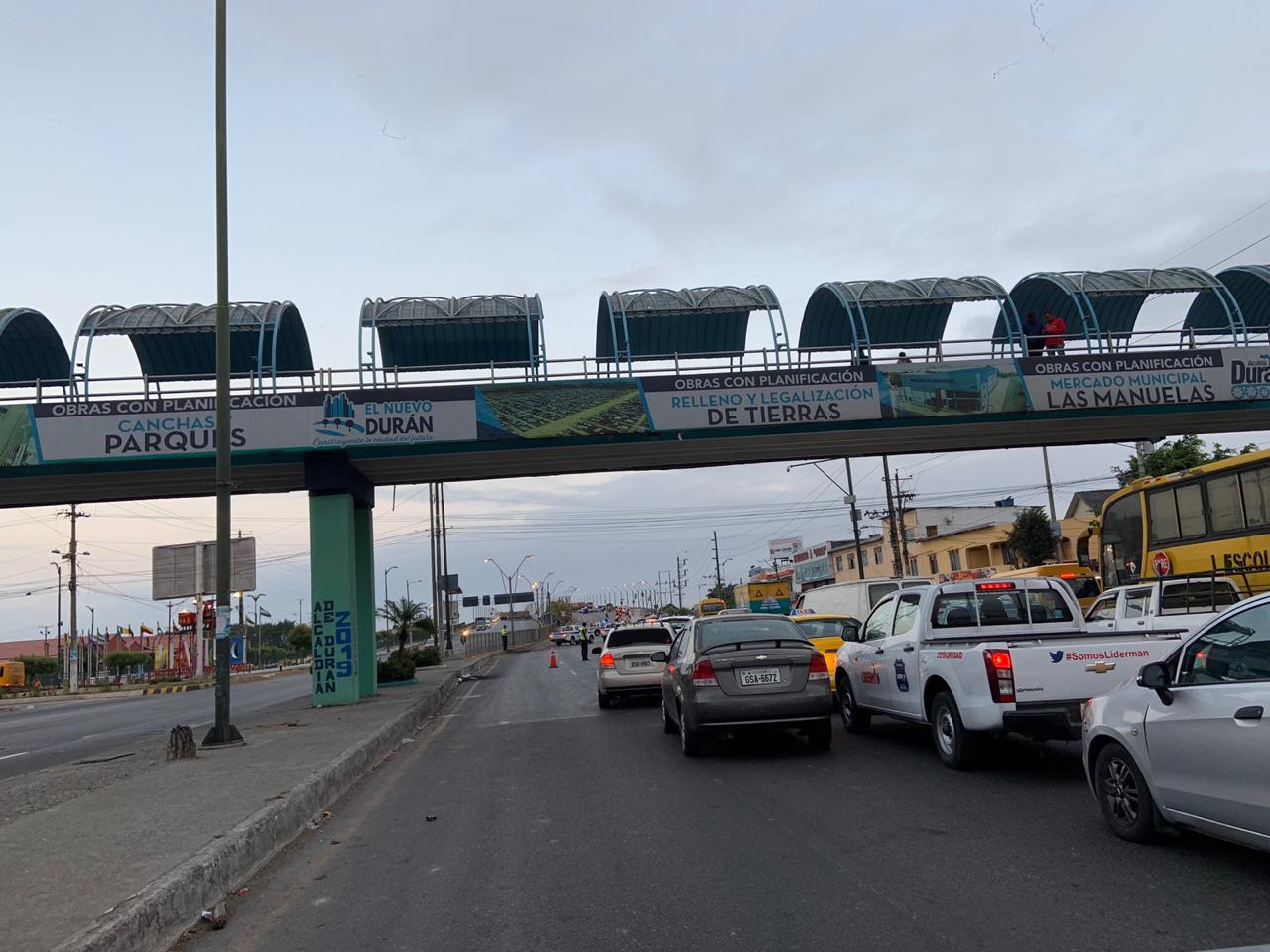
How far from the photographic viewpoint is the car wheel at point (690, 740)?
34.4ft

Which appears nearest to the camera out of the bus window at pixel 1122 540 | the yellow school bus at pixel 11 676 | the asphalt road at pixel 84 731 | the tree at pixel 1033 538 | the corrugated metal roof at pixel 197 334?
the asphalt road at pixel 84 731

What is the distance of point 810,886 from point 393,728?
33.1ft

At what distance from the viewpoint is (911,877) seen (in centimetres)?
561

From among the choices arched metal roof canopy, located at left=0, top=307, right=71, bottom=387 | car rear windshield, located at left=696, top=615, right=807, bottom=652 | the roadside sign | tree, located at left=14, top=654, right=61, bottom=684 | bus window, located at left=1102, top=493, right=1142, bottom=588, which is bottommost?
tree, located at left=14, top=654, right=61, bottom=684

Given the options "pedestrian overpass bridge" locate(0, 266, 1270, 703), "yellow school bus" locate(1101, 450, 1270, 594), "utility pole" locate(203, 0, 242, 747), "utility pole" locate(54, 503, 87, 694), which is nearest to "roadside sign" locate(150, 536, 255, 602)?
"utility pole" locate(54, 503, 87, 694)

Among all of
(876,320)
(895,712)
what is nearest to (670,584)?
(876,320)

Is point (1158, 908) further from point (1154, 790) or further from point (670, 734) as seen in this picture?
point (670, 734)

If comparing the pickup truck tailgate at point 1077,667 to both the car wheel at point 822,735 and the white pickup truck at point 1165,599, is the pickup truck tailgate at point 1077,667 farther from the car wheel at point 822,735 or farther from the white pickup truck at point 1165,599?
the white pickup truck at point 1165,599

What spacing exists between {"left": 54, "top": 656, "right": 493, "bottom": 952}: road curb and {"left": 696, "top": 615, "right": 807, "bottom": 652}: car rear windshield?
4.24 m

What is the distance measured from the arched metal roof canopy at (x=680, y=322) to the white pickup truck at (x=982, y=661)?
10440 millimetres

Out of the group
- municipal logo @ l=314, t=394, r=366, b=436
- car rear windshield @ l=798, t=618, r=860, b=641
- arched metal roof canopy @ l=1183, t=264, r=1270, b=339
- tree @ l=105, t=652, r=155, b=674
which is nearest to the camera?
car rear windshield @ l=798, t=618, r=860, b=641

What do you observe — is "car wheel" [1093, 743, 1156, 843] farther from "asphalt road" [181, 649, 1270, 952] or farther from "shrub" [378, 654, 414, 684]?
"shrub" [378, 654, 414, 684]

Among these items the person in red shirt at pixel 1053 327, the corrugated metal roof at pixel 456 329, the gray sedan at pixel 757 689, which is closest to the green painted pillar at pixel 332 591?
the corrugated metal roof at pixel 456 329

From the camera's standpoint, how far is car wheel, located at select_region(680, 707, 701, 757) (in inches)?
412
